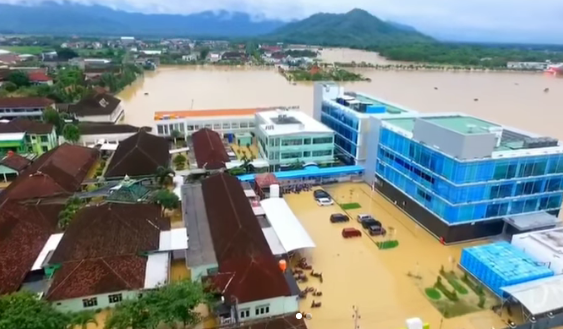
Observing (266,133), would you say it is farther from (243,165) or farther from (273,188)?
(273,188)

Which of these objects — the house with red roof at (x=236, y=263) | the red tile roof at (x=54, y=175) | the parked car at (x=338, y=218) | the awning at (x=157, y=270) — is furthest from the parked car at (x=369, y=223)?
the red tile roof at (x=54, y=175)

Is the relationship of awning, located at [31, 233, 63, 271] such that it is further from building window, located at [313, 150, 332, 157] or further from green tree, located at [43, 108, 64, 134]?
green tree, located at [43, 108, 64, 134]

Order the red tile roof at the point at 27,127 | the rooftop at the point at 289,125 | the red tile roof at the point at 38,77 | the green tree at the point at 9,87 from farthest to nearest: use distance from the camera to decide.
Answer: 1. the red tile roof at the point at 38,77
2. the green tree at the point at 9,87
3. the red tile roof at the point at 27,127
4. the rooftop at the point at 289,125

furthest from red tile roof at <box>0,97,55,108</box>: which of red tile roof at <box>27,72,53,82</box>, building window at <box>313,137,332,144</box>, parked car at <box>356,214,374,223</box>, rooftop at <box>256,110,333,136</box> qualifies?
parked car at <box>356,214,374,223</box>

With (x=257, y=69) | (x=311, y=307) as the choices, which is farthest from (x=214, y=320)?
(x=257, y=69)

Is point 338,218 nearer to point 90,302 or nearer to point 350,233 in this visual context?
point 350,233

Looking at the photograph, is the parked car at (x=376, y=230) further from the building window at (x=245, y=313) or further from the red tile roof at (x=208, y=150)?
the red tile roof at (x=208, y=150)
